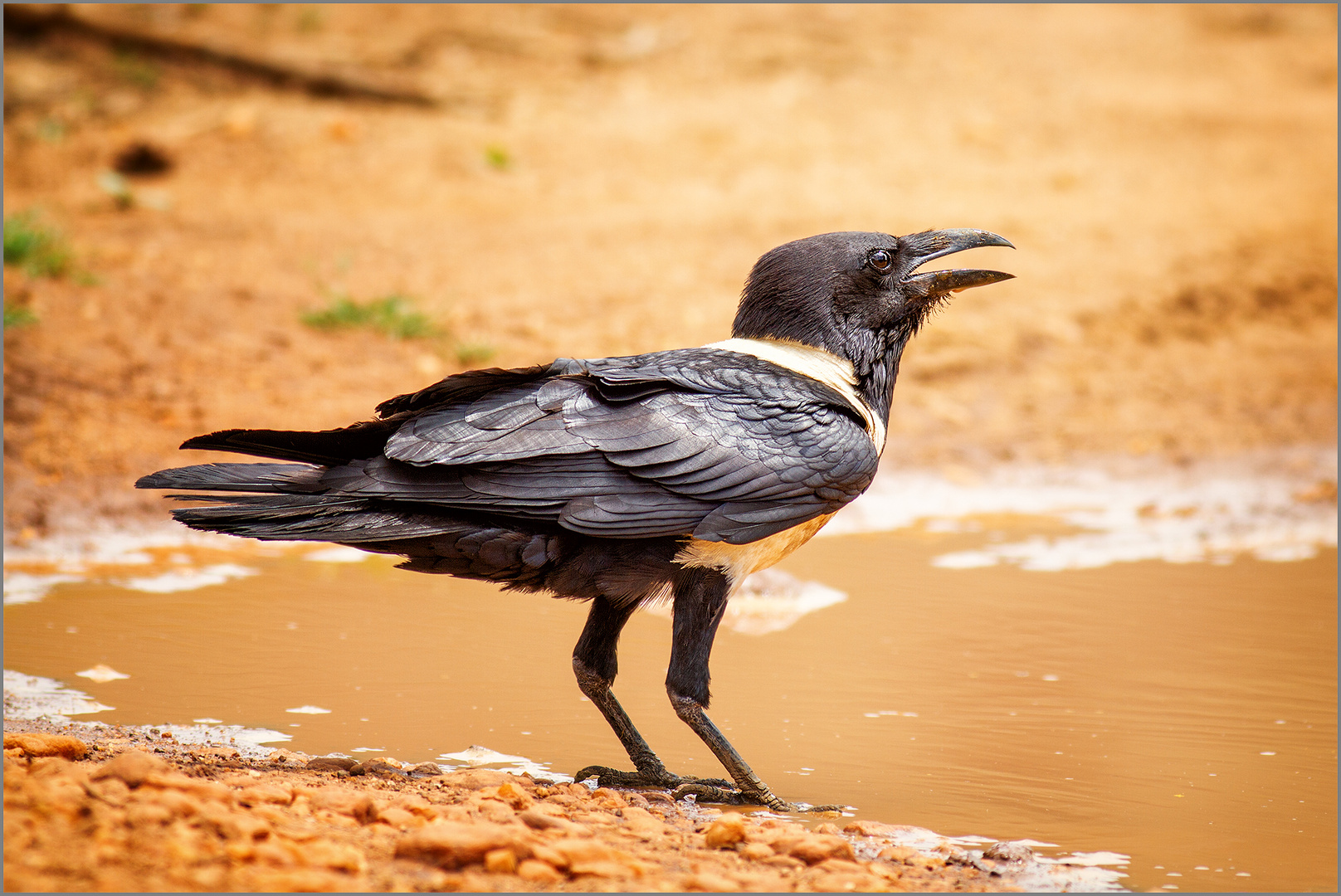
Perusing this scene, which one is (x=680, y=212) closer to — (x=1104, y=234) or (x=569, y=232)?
(x=569, y=232)

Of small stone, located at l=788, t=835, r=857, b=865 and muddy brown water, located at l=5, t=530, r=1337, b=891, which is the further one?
muddy brown water, located at l=5, t=530, r=1337, b=891

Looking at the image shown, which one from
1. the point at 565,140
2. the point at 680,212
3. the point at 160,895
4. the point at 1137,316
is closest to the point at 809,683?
the point at 160,895

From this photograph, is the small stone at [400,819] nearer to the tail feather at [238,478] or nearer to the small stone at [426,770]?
the small stone at [426,770]

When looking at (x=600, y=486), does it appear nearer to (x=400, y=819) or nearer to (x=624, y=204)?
(x=400, y=819)

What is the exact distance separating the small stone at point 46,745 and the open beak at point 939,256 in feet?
9.80

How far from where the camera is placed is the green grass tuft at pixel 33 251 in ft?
26.7

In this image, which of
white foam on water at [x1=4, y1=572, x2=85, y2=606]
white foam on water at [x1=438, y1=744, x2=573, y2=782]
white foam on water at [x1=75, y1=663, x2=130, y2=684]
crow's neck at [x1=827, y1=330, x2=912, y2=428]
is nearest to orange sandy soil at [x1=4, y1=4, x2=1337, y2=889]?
white foam on water at [x1=438, y1=744, x2=573, y2=782]

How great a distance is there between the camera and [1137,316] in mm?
9891

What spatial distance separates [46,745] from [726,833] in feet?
6.00

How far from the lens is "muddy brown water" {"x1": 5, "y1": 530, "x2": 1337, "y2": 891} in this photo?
11.7ft

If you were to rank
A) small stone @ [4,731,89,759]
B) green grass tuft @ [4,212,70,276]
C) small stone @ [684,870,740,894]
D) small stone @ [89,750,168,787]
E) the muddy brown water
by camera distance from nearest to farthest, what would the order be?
small stone @ [684,870,740,894] < small stone @ [89,750,168,787] < small stone @ [4,731,89,759] < the muddy brown water < green grass tuft @ [4,212,70,276]

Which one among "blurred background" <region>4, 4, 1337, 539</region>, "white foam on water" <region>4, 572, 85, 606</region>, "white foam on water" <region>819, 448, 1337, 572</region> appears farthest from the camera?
"blurred background" <region>4, 4, 1337, 539</region>

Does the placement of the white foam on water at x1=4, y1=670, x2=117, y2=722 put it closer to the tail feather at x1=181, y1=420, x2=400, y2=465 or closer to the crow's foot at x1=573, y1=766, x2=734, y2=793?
the tail feather at x1=181, y1=420, x2=400, y2=465

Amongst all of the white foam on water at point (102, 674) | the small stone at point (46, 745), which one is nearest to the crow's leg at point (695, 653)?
the small stone at point (46, 745)
